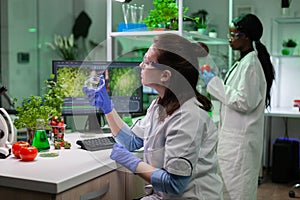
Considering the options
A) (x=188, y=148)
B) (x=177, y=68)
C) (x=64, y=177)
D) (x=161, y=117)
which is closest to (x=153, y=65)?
(x=177, y=68)

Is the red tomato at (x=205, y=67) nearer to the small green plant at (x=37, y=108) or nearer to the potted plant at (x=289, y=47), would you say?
the small green plant at (x=37, y=108)

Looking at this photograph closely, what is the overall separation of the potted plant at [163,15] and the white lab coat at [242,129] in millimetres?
507

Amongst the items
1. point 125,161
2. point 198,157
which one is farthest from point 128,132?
point 198,157

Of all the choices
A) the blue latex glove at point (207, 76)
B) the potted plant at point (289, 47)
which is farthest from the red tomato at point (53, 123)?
the potted plant at point (289, 47)

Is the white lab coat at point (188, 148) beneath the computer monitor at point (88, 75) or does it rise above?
beneath

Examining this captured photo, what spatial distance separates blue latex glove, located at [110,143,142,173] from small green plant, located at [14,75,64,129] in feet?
1.77

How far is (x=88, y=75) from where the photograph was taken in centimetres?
233

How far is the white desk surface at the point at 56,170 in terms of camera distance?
142cm

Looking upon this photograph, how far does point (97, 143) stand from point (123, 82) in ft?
1.61

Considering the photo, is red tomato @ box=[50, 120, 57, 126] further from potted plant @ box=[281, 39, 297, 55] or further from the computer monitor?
potted plant @ box=[281, 39, 297, 55]

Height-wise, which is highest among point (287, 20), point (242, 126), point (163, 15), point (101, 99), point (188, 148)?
point (287, 20)

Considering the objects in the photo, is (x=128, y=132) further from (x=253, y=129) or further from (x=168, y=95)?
(x=253, y=129)

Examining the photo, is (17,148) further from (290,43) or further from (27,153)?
(290,43)

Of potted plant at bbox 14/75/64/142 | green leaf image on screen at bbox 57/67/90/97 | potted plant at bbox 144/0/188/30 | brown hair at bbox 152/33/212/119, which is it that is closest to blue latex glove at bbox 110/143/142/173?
brown hair at bbox 152/33/212/119
